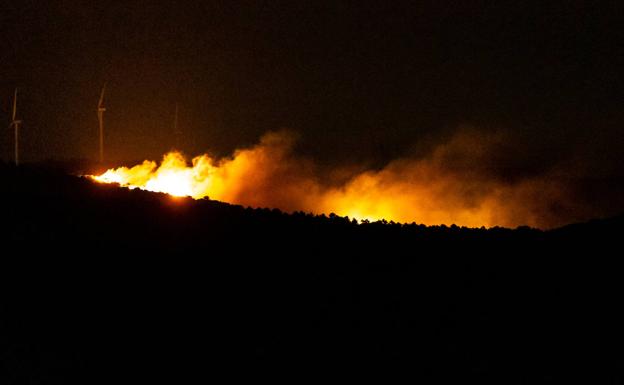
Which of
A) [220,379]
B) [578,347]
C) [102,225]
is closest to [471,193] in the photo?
[102,225]

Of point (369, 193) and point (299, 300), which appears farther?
point (369, 193)

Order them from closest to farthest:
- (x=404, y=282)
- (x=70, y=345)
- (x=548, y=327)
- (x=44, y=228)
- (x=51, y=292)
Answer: (x=70, y=345) → (x=548, y=327) → (x=51, y=292) → (x=404, y=282) → (x=44, y=228)

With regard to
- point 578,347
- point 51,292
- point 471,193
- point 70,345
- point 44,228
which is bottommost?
point 578,347

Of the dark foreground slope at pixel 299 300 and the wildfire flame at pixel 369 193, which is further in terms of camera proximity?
the wildfire flame at pixel 369 193

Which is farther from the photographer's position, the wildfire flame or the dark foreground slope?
the wildfire flame

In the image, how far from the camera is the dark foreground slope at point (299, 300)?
1312 cm

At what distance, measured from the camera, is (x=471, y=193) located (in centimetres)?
4850

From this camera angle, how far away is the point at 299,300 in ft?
51.6

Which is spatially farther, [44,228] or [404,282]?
[44,228]

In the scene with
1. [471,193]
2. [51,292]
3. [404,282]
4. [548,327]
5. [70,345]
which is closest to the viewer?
[70,345]

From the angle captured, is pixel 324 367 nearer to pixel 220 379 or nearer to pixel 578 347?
pixel 220 379

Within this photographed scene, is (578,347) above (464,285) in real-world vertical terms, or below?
below

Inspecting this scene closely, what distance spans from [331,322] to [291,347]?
53.2 inches

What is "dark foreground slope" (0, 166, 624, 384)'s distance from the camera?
13.1 m
